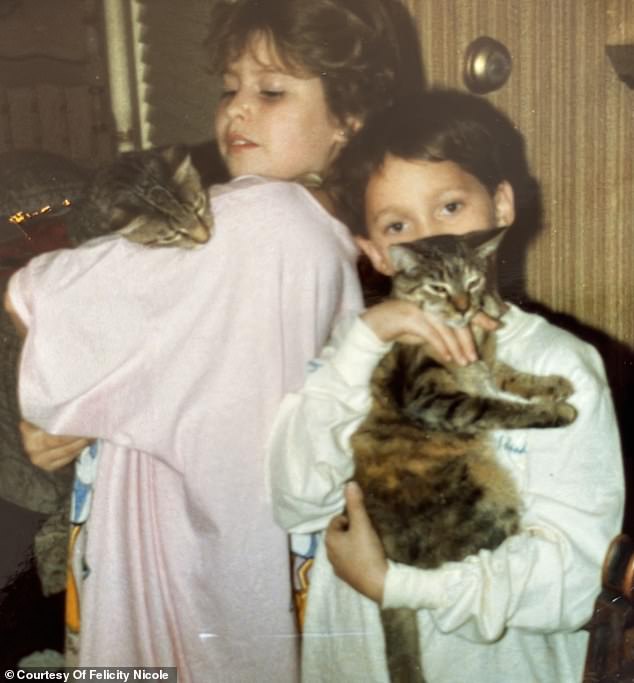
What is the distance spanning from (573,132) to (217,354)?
0.44 meters

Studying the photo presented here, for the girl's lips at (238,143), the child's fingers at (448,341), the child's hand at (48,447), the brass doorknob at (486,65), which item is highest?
the brass doorknob at (486,65)

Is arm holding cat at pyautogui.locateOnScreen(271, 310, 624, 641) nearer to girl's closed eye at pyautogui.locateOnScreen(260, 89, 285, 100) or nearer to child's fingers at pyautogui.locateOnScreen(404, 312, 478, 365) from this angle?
child's fingers at pyautogui.locateOnScreen(404, 312, 478, 365)

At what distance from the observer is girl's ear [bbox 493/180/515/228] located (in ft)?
2.43

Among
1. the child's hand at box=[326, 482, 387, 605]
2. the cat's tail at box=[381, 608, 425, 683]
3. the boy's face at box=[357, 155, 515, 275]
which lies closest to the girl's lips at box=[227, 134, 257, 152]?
the boy's face at box=[357, 155, 515, 275]

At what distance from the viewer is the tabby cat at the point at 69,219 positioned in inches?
29.0

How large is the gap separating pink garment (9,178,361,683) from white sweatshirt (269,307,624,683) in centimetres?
4

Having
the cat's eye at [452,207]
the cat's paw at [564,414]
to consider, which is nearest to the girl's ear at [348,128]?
the cat's eye at [452,207]

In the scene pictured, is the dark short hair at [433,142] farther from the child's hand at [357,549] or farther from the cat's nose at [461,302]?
the child's hand at [357,549]

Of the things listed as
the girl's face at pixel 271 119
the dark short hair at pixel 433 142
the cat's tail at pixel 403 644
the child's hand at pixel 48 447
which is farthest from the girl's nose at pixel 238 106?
the cat's tail at pixel 403 644

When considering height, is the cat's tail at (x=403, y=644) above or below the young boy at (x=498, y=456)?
below

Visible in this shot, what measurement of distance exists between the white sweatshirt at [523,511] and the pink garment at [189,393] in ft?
0.12

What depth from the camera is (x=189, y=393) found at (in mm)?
702

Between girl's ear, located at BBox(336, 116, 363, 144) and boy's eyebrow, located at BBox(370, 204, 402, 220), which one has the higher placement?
girl's ear, located at BBox(336, 116, 363, 144)

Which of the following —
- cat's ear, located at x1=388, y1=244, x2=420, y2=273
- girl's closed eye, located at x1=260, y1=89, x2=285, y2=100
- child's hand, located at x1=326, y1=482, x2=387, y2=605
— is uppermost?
girl's closed eye, located at x1=260, y1=89, x2=285, y2=100
